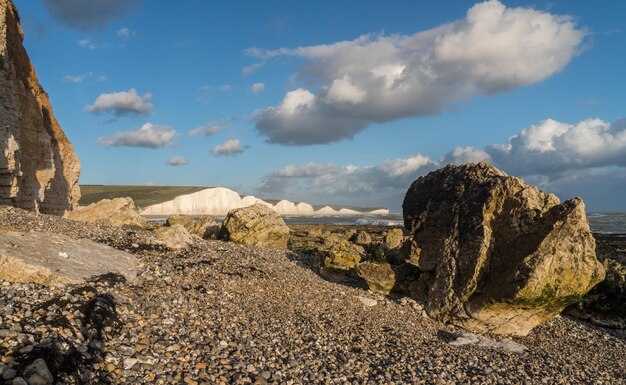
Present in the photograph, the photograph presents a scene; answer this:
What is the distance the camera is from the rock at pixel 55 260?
1036 cm

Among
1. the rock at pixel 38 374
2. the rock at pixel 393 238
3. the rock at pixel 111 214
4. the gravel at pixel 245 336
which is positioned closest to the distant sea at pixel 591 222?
the rock at pixel 111 214

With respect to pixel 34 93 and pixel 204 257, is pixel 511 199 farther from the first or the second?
pixel 34 93

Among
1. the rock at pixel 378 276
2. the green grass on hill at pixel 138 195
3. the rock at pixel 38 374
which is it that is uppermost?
the green grass on hill at pixel 138 195

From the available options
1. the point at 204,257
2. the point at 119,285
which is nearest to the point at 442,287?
the point at 204,257

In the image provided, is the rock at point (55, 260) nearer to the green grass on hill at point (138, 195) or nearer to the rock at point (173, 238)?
the rock at point (173, 238)

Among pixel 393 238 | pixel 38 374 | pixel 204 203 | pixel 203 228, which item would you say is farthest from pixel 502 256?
pixel 204 203

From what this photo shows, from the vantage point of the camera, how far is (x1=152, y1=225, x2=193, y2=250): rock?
59.2 ft

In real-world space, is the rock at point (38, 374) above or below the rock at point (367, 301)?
above

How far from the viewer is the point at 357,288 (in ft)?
58.7

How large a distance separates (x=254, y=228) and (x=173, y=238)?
8.43 metres

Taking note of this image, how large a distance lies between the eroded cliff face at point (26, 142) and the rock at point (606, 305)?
27.0 metres

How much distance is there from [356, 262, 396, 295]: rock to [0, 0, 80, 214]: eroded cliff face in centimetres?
1753

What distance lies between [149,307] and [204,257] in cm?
675

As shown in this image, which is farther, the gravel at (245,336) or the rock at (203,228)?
the rock at (203,228)
